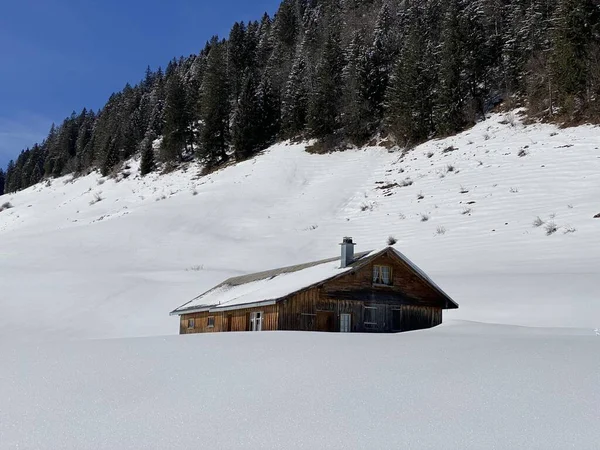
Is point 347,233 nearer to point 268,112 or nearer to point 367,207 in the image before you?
point 367,207

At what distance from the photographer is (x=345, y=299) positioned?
20.7m

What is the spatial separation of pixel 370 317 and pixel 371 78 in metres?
41.1

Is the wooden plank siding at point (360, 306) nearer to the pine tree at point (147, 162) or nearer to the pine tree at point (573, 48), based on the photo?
the pine tree at point (573, 48)

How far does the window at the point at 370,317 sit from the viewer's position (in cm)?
2086

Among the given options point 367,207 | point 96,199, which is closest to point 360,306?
point 367,207

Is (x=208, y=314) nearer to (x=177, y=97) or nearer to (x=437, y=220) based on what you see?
(x=437, y=220)

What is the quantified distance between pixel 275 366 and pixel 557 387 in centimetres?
427

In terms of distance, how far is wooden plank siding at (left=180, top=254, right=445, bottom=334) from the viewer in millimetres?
19594

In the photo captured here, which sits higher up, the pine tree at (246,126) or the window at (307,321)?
the pine tree at (246,126)

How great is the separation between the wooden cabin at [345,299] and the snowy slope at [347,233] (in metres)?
2.31

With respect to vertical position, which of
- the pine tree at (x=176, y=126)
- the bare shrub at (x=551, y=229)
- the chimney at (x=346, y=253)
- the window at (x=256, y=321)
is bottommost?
the window at (x=256, y=321)

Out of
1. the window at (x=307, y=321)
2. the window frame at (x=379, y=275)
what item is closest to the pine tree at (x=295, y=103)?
the window frame at (x=379, y=275)

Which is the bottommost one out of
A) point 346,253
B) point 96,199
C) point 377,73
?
point 346,253

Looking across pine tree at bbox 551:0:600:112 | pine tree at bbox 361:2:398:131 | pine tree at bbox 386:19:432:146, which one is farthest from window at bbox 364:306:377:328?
pine tree at bbox 361:2:398:131
